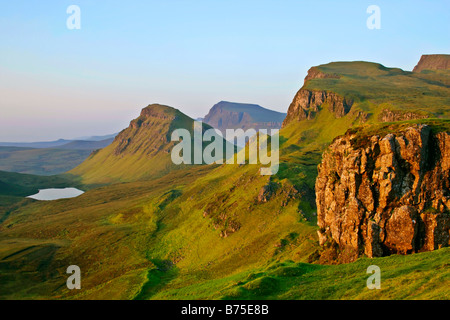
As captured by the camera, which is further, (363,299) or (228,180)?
(228,180)

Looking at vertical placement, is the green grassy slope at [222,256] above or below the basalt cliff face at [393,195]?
below

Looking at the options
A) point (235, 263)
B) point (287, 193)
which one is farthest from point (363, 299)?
point (287, 193)

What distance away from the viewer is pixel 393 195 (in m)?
72.9

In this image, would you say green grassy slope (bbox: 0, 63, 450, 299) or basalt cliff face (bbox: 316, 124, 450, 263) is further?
basalt cliff face (bbox: 316, 124, 450, 263)

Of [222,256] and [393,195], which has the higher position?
[393,195]

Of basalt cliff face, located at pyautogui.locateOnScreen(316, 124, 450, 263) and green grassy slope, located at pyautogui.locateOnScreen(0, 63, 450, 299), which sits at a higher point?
basalt cliff face, located at pyautogui.locateOnScreen(316, 124, 450, 263)

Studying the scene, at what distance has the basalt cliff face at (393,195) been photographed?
226 ft

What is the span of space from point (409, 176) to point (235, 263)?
5745 cm

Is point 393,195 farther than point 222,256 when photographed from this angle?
No

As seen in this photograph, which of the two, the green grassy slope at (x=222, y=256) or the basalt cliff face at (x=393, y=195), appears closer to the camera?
the green grassy slope at (x=222, y=256)

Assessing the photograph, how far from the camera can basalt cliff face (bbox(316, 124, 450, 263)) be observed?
69000 millimetres

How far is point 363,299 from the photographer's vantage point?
2010 inches
